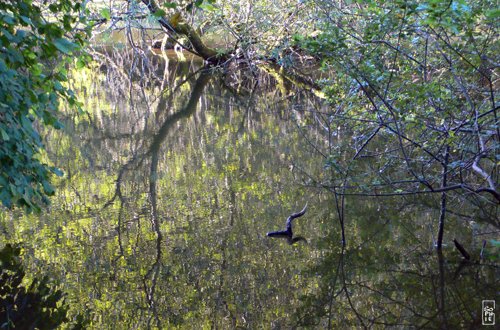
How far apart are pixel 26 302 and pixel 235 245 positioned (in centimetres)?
199

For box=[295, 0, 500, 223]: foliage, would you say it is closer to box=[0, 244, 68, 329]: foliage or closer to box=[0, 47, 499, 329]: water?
box=[0, 47, 499, 329]: water

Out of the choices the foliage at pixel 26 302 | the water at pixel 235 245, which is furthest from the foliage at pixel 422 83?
the foliage at pixel 26 302

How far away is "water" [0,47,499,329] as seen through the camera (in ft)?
15.5

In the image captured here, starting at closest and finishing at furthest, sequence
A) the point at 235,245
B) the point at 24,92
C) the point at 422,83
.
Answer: the point at 24,92 < the point at 422,83 < the point at 235,245

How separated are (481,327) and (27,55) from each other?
3491mm

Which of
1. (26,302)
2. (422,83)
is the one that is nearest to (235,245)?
(26,302)

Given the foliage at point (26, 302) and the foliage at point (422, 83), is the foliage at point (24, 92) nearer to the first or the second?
the foliage at point (26, 302)

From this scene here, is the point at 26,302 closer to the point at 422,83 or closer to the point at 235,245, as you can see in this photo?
the point at 235,245

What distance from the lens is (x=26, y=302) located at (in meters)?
4.73

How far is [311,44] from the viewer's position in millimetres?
4895

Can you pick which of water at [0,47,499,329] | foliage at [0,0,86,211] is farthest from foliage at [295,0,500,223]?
foliage at [0,0,86,211]

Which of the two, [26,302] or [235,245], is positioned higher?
A: [235,245]

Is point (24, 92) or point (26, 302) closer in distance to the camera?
point (24, 92)

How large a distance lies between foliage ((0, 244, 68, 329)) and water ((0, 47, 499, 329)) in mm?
127
